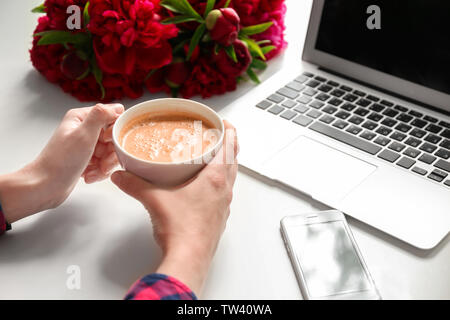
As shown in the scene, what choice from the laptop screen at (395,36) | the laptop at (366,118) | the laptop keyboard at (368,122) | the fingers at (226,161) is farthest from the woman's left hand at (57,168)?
the laptop screen at (395,36)

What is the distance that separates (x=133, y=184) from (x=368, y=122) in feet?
1.61

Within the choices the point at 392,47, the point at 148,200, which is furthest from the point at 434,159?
the point at 148,200

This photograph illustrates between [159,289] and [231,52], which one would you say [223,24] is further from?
[159,289]

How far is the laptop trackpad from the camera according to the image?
0.77m

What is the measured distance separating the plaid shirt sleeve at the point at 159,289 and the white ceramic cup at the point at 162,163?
13cm

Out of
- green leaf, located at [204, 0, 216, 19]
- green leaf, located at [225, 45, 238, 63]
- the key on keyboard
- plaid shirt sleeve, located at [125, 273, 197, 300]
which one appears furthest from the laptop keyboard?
plaid shirt sleeve, located at [125, 273, 197, 300]

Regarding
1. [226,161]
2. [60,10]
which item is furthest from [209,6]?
[226,161]

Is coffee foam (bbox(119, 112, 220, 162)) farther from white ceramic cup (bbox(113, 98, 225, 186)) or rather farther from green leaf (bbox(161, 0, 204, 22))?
green leaf (bbox(161, 0, 204, 22))

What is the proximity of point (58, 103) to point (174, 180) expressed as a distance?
455 millimetres

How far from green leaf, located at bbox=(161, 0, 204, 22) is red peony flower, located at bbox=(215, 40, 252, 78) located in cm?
8

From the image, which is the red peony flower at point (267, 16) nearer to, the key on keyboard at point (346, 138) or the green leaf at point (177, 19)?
the green leaf at point (177, 19)

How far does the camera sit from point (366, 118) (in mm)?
924

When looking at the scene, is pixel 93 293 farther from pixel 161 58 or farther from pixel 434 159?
pixel 434 159
